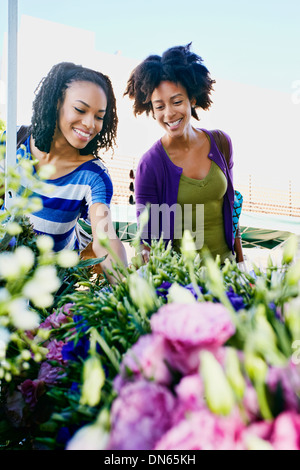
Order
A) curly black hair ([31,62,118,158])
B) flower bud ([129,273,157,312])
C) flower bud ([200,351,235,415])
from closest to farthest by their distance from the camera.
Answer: flower bud ([200,351,235,415]) < flower bud ([129,273,157,312]) < curly black hair ([31,62,118,158])

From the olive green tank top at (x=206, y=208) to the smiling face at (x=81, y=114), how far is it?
35 centimetres

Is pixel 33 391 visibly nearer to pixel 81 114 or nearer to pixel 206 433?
pixel 206 433

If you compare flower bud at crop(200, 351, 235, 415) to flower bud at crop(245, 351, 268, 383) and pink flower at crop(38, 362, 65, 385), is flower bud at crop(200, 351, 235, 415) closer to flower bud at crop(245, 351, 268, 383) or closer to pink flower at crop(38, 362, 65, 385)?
flower bud at crop(245, 351, 268, 383)

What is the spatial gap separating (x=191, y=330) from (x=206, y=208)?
3.32 feet

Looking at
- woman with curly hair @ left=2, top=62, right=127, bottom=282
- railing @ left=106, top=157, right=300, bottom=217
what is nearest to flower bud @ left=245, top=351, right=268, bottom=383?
woman with curly hair @ left=2, top=62, right=127, bottom=282

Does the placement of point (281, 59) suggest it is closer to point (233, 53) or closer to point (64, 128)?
point (233, 53)

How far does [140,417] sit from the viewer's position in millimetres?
193

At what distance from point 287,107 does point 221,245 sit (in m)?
8.25

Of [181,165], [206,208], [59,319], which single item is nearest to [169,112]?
[181,165]

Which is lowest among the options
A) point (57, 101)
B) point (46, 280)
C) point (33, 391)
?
point (33, 391)

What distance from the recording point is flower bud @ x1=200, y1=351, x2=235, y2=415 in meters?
0.16

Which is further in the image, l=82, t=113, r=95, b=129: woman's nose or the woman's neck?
the woman's neck

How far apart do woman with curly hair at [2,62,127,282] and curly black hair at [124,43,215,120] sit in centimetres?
24

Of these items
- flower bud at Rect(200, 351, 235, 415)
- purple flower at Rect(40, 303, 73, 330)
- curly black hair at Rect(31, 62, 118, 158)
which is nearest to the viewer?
flower bud at Rect(200, 351, 235, 415)
